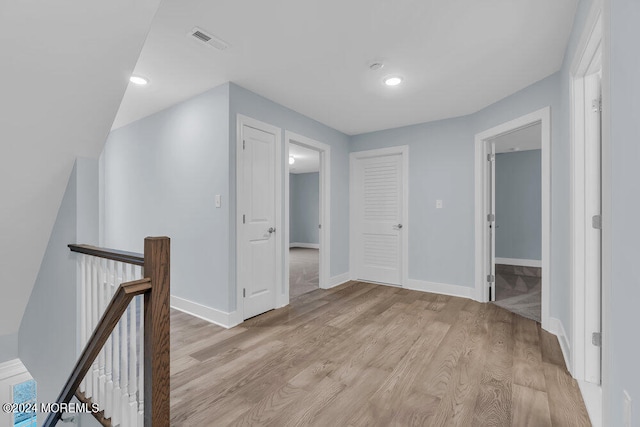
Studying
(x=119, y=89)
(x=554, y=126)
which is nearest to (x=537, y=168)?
(x=554, y=126)

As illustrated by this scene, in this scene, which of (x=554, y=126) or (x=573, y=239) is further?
(x=554, y=126)

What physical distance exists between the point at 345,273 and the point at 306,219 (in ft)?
17.2

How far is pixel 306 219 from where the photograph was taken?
974 centimetres

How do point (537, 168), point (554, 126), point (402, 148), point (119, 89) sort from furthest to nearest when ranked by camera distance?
1. point (537, 168)
2. point (402, 148)
3. point (554, 126)
4. point (119, 89)

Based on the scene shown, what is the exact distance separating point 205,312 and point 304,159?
16.4ft

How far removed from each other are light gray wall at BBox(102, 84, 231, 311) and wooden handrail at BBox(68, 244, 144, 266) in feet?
3.66

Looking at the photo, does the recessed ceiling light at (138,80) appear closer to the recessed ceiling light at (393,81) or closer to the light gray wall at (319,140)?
the light gray wall at (319,140)

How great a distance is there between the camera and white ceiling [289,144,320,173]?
6192mm

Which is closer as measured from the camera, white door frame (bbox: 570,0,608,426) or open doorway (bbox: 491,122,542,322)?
white door frame (bbox: 570,0,608,426)

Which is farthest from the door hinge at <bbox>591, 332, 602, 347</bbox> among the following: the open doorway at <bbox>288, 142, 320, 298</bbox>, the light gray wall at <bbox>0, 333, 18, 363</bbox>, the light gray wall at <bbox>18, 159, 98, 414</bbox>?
the open doorway at <bbox>288, 142, 320, 298</bbox>

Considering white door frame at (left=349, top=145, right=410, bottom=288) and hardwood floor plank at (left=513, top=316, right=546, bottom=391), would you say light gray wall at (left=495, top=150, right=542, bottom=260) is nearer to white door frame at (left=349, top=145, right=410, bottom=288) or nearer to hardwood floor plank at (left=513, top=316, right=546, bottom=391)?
white door frame at (left=349, top=145, right=410, bottom=288)

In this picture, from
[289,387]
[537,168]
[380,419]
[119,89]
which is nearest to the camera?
[380,419]

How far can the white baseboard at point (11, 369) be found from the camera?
2928mm

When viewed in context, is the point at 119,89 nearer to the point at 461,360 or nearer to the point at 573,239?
the point at 461,360
